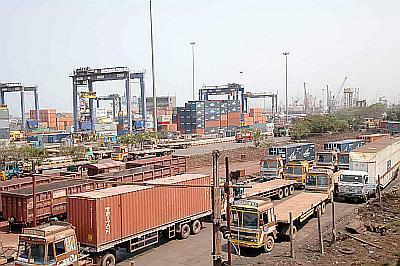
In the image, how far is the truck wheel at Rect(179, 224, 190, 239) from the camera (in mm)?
18219

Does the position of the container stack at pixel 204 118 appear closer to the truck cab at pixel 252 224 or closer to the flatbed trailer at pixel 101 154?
the flatbed trailer at pixel 101 154

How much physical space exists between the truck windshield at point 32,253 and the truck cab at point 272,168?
20.1 meters

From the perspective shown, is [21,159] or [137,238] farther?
[21,159]

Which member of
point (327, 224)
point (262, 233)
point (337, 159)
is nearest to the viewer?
point (262, 233)

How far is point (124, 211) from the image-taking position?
15375mm

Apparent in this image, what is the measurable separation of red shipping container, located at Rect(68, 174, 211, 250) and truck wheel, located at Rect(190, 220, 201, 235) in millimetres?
560

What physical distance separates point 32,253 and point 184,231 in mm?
7515

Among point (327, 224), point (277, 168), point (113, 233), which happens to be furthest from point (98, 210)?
point (277, 168)

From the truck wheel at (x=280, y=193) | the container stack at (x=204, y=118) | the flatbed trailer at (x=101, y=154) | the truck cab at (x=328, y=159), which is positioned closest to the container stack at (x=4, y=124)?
the flatbed trailer at (x=101, y=154)

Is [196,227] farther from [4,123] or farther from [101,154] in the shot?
[4,123]

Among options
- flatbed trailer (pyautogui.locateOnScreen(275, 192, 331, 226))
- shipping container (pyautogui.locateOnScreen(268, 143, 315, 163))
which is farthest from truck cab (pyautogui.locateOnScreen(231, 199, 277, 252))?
shipping container (pyautogui.locateOnScreen(268, 143, 315, 163))

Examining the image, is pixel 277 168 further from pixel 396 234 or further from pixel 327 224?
pixel 396 234

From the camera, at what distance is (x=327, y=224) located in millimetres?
20422

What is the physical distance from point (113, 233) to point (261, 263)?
5242mm
